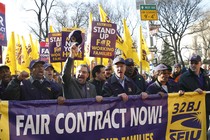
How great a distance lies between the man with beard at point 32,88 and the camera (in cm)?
476

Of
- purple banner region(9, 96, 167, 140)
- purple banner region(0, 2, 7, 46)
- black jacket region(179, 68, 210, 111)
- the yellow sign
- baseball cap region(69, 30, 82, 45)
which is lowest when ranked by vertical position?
purple banner region(9, 96, 167, 140)

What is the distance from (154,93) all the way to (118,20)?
42070 millimetres

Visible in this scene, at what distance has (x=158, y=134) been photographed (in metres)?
5.22

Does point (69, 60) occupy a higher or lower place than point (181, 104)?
higher

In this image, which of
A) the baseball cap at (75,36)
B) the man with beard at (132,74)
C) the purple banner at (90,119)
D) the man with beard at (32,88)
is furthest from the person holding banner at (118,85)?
the man with beard at (132,74)

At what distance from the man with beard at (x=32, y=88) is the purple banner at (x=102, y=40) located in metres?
4.79

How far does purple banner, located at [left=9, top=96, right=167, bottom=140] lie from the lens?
4.23 m

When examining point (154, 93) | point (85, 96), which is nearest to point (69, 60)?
point (85, 96)

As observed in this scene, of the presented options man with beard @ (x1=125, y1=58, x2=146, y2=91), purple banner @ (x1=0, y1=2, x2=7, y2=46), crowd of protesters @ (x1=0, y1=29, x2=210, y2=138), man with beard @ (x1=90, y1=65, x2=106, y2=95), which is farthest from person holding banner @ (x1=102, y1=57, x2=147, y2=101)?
purple banner @ (x1=0, y1=2, x2=7, y2=46)

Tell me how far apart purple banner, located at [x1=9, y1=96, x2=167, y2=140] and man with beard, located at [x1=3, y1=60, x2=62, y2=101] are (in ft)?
1.95

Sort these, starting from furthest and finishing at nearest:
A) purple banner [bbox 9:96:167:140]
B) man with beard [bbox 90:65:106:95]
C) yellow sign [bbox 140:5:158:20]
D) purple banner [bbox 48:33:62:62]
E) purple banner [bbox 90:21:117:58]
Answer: yellow sign [bbox 140:5:158:20]
purple banner [bbox 48:33:62:62]
purple banner [bbox 90:21:117:58]
man with beard [bbox 90:65:106:95]
purple banner [bbox 9:96:167:140]

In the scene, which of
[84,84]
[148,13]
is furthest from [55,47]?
[84,84]

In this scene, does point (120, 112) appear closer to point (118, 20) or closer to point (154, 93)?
point (154, 93)

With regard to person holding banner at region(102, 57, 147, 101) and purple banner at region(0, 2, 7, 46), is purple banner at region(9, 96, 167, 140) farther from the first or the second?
purple banner at region(0, 2, 7, 46)
